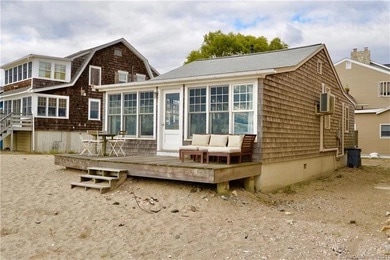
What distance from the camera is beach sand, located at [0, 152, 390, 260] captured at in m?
5.07

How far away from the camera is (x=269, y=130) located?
9.34 meters

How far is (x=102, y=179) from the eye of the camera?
848 centimetres

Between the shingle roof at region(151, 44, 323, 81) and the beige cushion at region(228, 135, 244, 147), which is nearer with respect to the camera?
the beige cushion at region(228, 135, 244, 147)

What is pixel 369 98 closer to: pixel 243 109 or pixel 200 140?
pixel 243 109

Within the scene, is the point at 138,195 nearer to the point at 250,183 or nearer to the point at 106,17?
the point at 250,183

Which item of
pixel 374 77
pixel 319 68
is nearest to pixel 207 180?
pixel 319 68

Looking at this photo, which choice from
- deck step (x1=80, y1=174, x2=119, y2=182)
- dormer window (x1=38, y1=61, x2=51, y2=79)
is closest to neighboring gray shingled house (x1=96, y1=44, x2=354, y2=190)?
deck step (x1=80, y1=174, x2=119, y2=182)

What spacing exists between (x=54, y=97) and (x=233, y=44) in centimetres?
1721

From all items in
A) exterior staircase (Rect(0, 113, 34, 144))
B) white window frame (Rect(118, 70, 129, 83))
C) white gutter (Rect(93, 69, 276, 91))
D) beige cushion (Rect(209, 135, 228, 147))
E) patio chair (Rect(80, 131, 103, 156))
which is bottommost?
patio chair (Rect(80, 131, 103, 156))

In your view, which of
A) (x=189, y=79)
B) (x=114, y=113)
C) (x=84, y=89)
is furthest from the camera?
(x=84, y=89)

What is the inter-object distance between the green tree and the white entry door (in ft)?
75.0

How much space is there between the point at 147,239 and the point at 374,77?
2504 centimetres

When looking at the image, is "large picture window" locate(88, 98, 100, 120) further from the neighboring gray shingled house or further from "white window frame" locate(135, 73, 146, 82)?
the neighboring gray shingled house

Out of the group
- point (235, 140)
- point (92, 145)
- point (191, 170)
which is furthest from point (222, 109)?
point (92, 145)
